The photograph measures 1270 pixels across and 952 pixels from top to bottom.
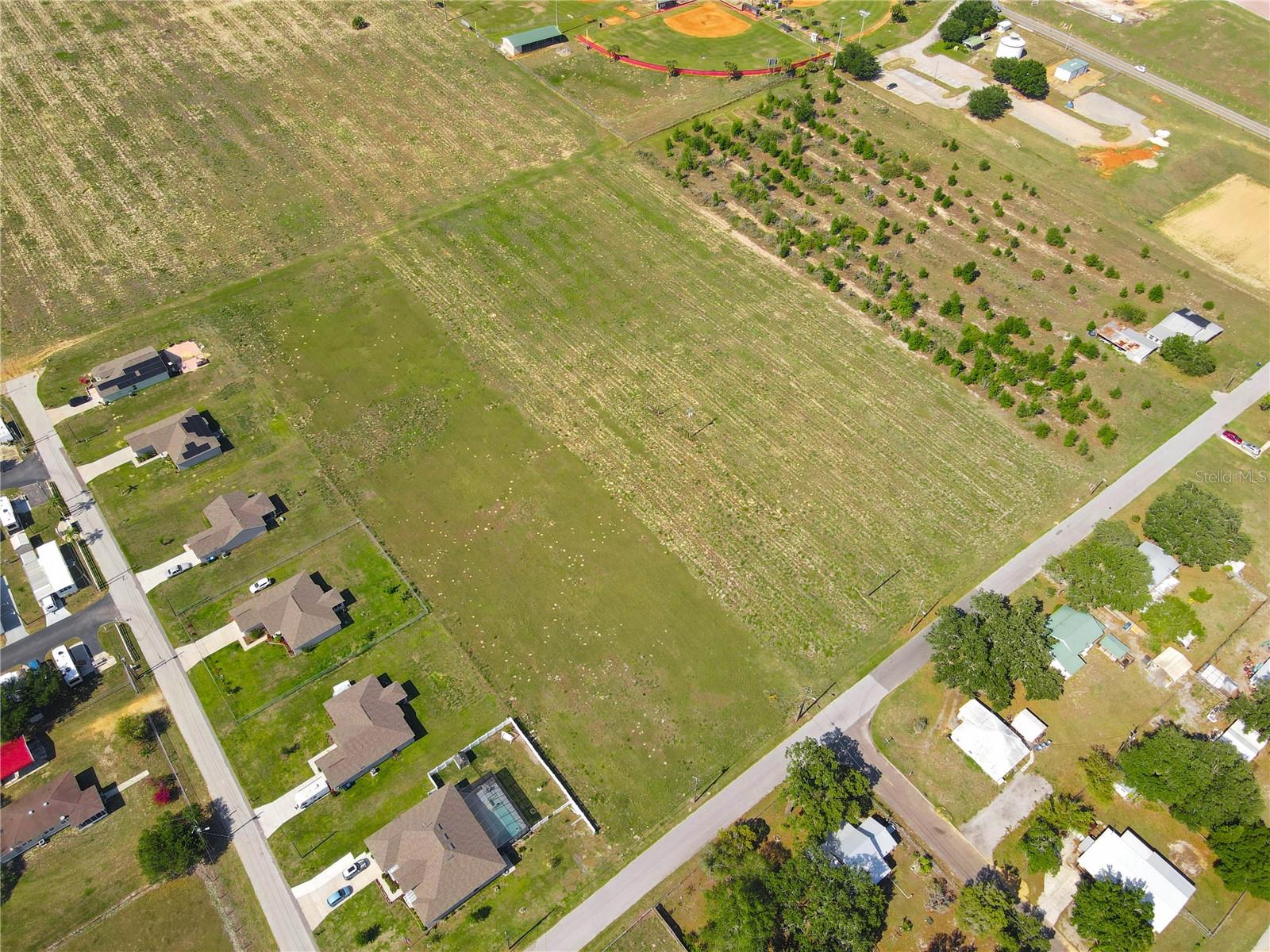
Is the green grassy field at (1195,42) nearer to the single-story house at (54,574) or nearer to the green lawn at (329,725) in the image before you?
the green lawn at (329,725)

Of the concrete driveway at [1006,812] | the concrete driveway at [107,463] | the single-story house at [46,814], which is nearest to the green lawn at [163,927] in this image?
the single-story house at [46,814]

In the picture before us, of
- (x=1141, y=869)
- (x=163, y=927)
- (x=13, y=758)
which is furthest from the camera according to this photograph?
(x=13, y=758)

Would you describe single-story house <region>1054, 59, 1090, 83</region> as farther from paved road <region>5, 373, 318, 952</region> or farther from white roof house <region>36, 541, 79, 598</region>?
white roof house <region>36, 541, 79, 598</region>

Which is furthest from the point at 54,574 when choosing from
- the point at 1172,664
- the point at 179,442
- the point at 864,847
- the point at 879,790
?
the point at 1172,664

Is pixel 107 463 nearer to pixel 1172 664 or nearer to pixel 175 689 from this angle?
pixel 175 689

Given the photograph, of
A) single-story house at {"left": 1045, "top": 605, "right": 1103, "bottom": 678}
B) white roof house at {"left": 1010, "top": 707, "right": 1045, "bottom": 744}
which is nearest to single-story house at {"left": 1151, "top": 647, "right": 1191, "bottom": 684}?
single-story house at {"left": 1045, "top": 605, "right": 1103, "bottom": 678}

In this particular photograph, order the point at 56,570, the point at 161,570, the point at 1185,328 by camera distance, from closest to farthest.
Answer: the point at 56,570 → the point at 161,570 → the point at 1185,328
